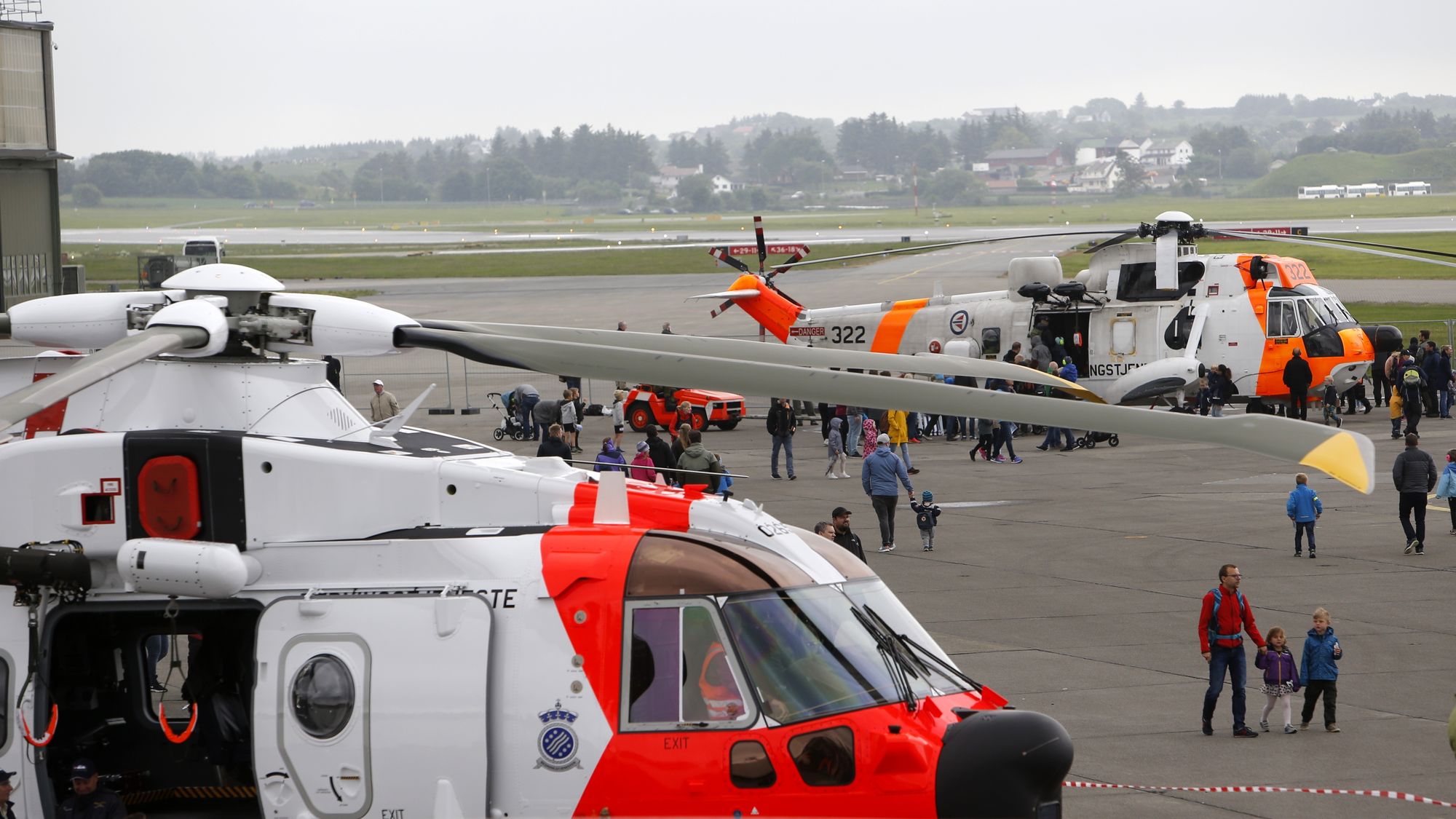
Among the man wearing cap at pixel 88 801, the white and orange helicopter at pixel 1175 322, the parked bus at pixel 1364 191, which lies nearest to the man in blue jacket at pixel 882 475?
the white and orange helicopter at pixel 1175 322

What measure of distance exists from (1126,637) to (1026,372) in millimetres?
7224

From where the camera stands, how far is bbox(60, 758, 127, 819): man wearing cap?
21.6 feet

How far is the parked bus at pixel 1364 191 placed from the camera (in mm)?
149125

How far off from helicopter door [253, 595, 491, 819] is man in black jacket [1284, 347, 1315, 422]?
2170 centimetres

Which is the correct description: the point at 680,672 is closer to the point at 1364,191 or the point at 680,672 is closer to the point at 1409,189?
the point at 1409,189

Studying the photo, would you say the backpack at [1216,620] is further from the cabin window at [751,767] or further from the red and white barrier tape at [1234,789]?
the cabin window at [751,767]

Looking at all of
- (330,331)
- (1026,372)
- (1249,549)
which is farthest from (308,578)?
(1249,549)

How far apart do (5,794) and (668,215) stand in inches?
6561

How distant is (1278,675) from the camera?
10.6m

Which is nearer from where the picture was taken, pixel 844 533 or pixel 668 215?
pixel 844 533

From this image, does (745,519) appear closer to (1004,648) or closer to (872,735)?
(872,735)

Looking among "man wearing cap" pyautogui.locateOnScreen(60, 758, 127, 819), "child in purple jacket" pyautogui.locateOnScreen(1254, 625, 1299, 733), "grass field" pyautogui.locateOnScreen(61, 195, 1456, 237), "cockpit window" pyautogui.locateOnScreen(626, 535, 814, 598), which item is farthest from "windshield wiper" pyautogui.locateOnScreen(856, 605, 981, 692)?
"grass field" pyautogui.locateOnScreen(61, 195, 1456, 237)

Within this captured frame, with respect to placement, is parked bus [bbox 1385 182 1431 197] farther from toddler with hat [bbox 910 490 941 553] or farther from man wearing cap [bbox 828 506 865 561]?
man wearing cap [bbox 828 506 865 561]

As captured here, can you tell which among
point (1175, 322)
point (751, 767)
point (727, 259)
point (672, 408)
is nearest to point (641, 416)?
point (672, 408)
